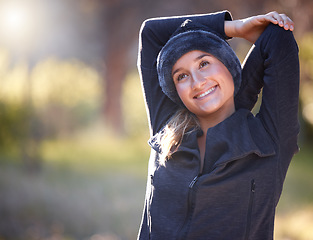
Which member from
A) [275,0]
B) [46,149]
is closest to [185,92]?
[275,0]

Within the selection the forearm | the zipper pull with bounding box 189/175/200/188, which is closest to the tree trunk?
the forearm

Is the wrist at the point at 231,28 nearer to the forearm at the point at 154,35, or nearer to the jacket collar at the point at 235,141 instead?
the forearm at the point at 154,35

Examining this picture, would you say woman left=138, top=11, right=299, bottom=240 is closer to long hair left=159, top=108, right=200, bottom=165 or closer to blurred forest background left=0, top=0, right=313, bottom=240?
long hair left=159, top=108, right=200, bottom=165

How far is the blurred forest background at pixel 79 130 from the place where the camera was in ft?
16.8

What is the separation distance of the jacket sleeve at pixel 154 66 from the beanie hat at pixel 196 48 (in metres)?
0.18

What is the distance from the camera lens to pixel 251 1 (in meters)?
7.39

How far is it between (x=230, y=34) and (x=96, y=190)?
4400 millimetres

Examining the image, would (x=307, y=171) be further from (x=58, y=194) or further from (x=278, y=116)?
(x=278, y=116)

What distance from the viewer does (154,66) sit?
6.97 feet

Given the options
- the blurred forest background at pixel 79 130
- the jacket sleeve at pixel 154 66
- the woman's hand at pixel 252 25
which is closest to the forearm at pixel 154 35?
the jacket sleeve at pixel 154 66

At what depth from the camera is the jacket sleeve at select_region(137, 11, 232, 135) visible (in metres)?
2.09

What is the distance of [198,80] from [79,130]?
365 inches

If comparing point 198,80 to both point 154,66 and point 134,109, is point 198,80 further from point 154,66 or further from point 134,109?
point 134,109

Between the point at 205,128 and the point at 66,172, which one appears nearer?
the point at 205,128
